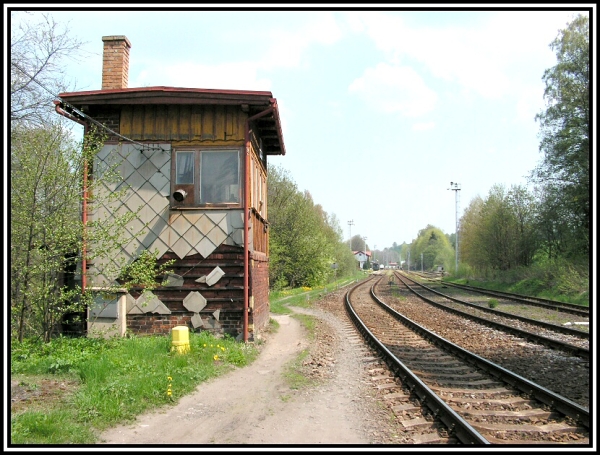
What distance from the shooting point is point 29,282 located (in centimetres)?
804

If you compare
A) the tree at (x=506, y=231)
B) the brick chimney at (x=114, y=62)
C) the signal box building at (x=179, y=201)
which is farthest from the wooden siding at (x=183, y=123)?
the tree at (x=506, y=231)

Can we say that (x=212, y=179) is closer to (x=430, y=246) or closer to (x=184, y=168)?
(x=184, y=168)

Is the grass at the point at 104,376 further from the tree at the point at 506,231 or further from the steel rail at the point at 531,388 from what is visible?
the tree at the point at 506,231

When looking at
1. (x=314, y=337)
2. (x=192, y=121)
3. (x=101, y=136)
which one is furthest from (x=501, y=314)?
(x=101, y=136)

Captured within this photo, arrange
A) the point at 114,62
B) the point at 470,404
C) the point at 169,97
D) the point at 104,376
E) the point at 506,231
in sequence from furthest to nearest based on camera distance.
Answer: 1. the point at 506,231
2. the point at 114,62
3. the point at 169,97
4. the point at 104,376
5. the point at 470,404

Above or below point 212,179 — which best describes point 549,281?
below

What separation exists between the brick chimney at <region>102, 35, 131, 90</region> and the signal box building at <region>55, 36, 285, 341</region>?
1.10 meters

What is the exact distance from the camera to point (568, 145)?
86.0ft

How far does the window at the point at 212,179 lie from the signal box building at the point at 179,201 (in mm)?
22

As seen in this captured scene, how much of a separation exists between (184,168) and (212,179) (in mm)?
680

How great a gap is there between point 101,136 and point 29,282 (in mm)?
3860

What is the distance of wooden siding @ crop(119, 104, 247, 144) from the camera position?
1085 cm

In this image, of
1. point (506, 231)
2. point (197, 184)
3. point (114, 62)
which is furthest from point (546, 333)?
point (506, 231)
